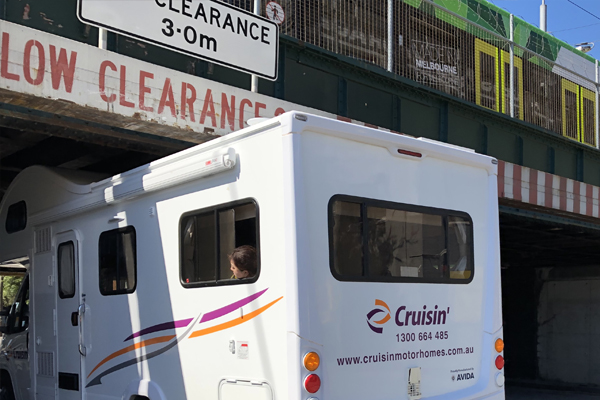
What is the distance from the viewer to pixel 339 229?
4.75m

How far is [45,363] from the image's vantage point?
23.6 feet

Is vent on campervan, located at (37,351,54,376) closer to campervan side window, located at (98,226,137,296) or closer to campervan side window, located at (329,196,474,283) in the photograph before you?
campervan side window, located at (98,226,137,296)

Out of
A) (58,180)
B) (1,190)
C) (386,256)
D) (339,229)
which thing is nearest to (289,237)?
(339,229)

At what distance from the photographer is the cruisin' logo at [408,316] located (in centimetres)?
485

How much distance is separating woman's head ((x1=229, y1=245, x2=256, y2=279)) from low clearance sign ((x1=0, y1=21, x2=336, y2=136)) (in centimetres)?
274

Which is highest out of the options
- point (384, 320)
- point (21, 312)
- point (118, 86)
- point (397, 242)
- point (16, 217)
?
point (118, 86)

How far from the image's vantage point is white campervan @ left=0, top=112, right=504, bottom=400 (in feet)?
14.7

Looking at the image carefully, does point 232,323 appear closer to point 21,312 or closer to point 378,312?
point 378,312

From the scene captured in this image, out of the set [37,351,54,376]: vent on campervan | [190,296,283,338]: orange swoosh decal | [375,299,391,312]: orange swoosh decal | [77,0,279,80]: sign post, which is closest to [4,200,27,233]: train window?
[37,351,54,376]: vent on campervan

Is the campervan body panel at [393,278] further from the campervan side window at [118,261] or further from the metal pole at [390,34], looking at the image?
the metal pole at [390,34]

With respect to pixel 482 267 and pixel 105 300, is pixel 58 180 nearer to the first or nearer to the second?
pixel 105 300

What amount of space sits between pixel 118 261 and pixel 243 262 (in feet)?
6.21

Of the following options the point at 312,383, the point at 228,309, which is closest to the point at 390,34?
the point at 228,309

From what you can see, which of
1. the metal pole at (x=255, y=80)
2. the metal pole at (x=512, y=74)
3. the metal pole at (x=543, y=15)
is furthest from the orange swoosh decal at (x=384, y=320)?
the metal pole at (x=543, y=15)
